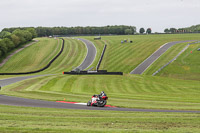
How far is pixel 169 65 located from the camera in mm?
81062

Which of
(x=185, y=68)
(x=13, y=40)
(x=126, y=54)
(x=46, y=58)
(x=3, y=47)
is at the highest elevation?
(x=13, y=40)

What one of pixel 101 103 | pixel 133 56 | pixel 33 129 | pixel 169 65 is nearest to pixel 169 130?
pixel 33 129

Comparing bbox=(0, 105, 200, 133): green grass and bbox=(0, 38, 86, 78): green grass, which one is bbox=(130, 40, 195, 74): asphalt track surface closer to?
bbox=(0, 38, 86, 78): green grass

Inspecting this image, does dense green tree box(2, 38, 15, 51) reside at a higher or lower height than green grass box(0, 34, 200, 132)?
higher

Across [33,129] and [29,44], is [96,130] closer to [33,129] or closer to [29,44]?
[33,129]

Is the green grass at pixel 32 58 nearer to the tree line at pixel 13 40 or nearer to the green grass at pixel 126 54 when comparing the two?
the tree line at pixel 13 40

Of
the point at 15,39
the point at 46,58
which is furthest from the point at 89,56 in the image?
the point at 15,39

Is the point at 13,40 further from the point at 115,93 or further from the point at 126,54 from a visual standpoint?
the point at 115,93

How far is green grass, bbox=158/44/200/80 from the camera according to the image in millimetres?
73625

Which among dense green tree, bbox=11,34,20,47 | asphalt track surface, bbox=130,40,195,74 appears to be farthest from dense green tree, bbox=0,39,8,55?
asphalt track surface, bbox=130,40,195,74

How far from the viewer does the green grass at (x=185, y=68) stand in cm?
7362

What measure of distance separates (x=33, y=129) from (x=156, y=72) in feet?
208

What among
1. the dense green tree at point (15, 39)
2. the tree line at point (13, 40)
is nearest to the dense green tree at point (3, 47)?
the tree line at point (13, 40)

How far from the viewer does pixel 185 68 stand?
78.6 metres
